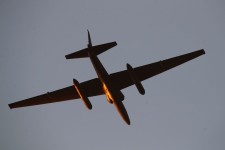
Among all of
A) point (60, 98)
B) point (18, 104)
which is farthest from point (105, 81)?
point (18, 104)

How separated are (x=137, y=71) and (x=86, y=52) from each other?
611 cm

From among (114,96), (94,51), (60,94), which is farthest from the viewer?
(60,94)

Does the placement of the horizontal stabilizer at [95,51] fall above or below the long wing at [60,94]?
above

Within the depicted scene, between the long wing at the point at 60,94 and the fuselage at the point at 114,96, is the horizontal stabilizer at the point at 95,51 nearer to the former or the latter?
the long wing at the point at 60,94

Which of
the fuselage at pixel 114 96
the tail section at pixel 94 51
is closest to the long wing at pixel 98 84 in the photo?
the fuselage at pixel 114 96

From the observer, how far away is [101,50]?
3309 centimetres

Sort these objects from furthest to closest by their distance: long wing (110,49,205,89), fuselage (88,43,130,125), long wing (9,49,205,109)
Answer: long wing (9,49,205,109), long wing (110,49,205,89), fuselage (88,43,130,125)

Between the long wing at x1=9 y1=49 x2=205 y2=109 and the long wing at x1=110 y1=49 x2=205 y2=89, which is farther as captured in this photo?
the long wing at x1=9 y1=49 x2=205 y2=109

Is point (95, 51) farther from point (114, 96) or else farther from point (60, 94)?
point (114, 96)

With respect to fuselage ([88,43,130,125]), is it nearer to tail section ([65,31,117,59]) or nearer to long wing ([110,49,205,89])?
long wing ([110,49,205,89])

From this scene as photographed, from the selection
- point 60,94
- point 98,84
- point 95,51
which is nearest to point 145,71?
point 98,84

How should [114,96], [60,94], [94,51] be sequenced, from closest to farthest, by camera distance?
1. [114,96]
2. [94,51]
3. [60,94]

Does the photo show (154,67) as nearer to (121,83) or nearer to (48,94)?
(121,83)

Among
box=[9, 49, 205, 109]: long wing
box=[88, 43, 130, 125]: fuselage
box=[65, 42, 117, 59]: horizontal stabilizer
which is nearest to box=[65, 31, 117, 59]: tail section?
box=[65, 42, 117, 59]: horizontal stabilizer
